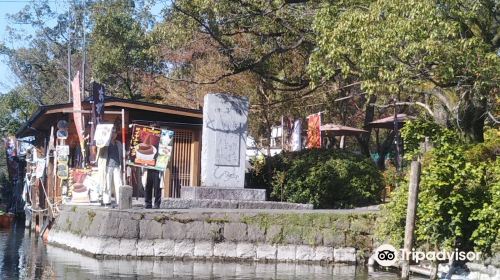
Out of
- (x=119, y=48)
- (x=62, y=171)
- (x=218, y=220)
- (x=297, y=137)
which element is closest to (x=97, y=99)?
(x=62, y=171)

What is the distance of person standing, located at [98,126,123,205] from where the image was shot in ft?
59.2

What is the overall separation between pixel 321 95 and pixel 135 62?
12682 millimetres

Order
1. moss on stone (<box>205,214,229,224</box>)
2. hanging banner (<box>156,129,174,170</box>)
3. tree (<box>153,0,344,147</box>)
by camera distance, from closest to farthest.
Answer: moss on stone (<box>205,214,229,224</box>) < hanging banner (<box>156,129,174,170</box>) < tree (<box>153,0,344,147</box>)

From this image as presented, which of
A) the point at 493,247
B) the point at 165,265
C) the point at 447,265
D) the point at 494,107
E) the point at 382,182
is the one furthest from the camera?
the point at 382,182

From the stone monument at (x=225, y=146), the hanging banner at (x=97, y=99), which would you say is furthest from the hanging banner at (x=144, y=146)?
the stone monument at (x=225, y=146)

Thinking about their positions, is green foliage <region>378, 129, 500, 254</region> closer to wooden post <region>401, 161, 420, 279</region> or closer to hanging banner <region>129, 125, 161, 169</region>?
wooden post <region>401, 161, 420, 279</region>

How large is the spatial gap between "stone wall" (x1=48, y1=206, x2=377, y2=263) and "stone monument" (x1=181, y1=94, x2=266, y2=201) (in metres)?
2.60

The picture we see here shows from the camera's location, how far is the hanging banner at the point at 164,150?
17.6 metres

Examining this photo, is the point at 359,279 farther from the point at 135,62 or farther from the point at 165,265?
the point at 135,62

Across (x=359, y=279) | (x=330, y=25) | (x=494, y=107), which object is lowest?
(x=359, y=279)

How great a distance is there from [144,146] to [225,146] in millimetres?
2728

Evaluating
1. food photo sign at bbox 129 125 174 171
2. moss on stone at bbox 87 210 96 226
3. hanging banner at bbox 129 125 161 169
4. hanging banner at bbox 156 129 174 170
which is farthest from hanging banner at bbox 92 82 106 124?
moss on stone at bbox 87 210 96 226

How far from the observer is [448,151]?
12734 millimetres

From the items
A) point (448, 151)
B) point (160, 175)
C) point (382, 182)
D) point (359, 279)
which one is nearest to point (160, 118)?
point (160, 175)
